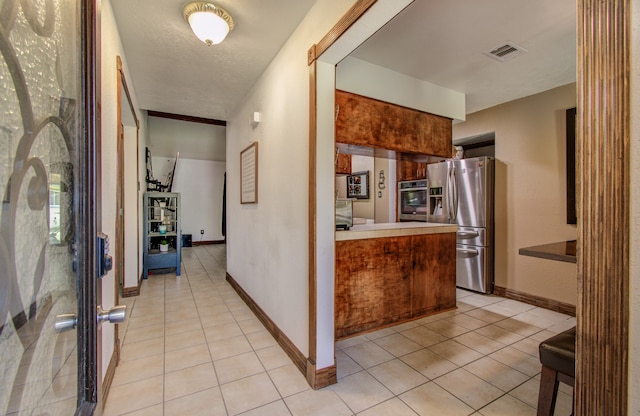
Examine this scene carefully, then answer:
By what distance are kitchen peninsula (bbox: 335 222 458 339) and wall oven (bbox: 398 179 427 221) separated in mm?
1373

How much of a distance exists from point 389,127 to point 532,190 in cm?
211

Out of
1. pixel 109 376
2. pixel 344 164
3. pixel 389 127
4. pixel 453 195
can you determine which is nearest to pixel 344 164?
pixel 344 164

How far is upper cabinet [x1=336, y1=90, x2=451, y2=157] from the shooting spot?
2.48 meters

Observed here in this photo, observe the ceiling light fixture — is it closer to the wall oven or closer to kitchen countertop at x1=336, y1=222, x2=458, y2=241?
kitchen countertop at x1=336, y1=222, x2=458, y2=241

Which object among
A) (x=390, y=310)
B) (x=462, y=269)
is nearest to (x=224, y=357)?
(x=390, y=310)

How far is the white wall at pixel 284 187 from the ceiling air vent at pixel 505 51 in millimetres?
1596

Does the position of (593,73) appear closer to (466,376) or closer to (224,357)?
(466,376)

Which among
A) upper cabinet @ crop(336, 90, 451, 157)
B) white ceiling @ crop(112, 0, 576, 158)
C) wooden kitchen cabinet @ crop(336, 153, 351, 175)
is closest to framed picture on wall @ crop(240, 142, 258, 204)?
white ceiling @ crop(112, 0, 576, 158)

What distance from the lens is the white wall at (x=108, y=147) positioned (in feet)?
5.46

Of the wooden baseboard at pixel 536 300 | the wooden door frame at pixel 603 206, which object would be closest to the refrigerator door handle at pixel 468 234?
the wooden baseboard at pixel 536 300

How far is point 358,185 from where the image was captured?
6.07 m

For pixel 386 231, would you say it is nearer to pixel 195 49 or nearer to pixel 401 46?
pixel 401 46

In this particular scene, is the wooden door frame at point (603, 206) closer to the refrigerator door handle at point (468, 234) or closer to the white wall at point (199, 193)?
the refrigerator door handle at point (468, 234)

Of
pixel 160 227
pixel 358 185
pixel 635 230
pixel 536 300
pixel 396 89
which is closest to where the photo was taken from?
pixel 635 230
